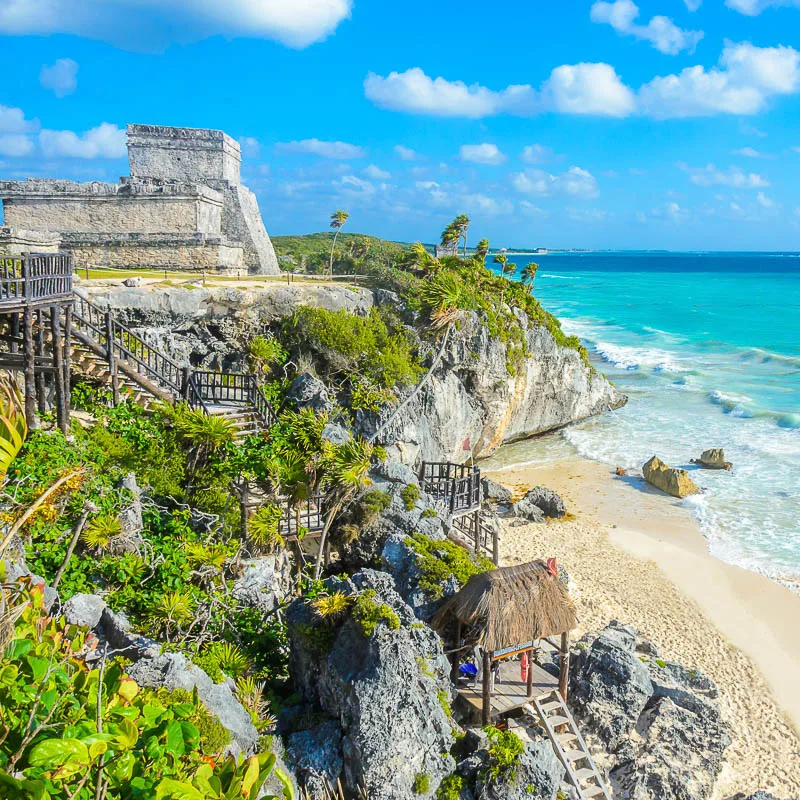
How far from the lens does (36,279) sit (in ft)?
37.0

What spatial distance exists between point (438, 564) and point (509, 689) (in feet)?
7.67

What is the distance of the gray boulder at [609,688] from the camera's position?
10930 mm

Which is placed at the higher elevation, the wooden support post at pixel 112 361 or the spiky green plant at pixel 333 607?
the wooden support post at pixel 112 361

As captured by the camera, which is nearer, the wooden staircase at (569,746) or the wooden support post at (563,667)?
the wooden staircase at (569,746)

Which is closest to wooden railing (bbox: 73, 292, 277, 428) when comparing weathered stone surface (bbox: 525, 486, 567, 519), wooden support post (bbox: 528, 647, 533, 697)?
wooden support post (bbox: 528, 647, 533, 697)

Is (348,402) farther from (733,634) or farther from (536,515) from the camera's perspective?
(733,634)

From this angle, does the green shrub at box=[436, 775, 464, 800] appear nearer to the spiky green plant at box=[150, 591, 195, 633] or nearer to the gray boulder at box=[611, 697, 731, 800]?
the gray boulder at box=[611, 697, 731, 800]

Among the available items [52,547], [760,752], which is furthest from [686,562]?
[52,547]

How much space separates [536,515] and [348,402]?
7446 mm

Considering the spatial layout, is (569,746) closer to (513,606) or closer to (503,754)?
(503,754)

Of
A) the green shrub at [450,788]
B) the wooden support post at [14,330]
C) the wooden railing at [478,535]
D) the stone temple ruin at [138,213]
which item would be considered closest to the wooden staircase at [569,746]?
the green shrub at [450,788]

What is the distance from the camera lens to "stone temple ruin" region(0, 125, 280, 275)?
24.7 m

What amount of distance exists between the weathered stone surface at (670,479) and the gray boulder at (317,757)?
18.5m

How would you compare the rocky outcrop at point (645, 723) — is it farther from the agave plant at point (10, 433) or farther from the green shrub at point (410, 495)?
the agave plant at point (10, 433)
